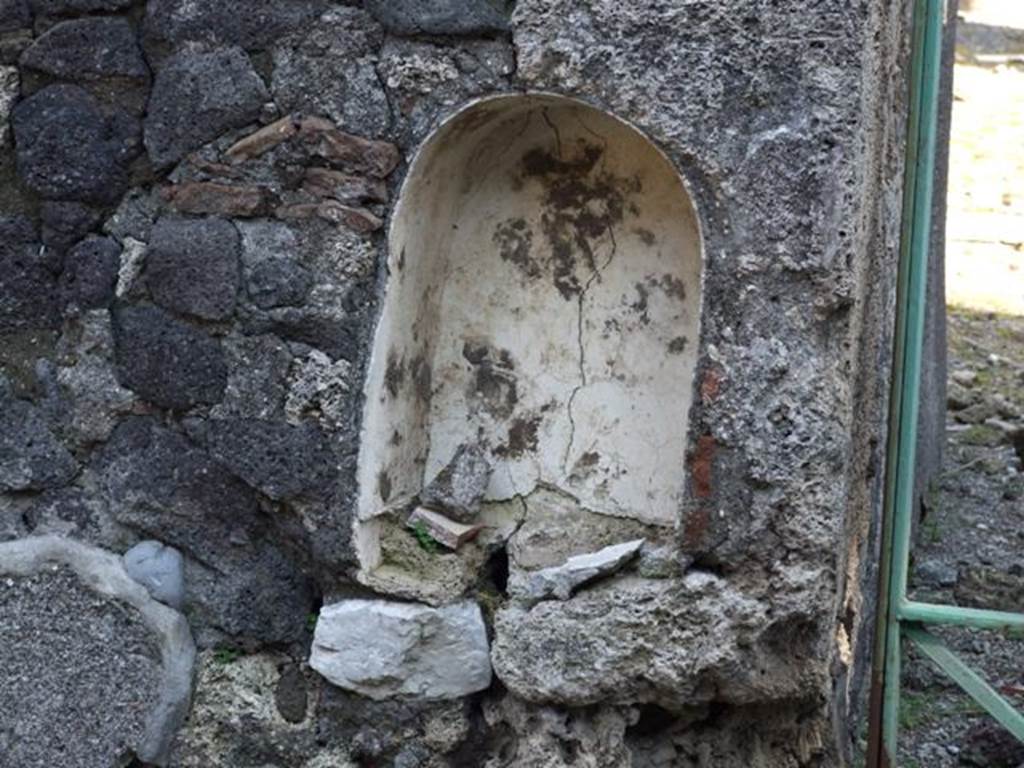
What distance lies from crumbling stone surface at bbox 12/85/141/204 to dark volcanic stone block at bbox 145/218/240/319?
149mm

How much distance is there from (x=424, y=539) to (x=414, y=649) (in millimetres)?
218

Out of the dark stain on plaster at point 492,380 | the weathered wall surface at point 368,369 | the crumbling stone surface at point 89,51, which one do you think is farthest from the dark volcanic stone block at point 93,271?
the dark stain on plaster at point 492,380

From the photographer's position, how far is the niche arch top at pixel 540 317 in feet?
9.77

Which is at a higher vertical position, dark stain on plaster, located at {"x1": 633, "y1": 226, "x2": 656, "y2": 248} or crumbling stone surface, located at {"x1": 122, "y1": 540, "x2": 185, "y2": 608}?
dark stain on plaster, located at {"x1": 633, "y1": 226, "x2": 656, "y2": 248}

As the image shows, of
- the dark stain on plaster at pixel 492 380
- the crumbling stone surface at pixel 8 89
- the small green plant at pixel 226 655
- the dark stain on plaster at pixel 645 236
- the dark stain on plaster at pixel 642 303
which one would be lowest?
the small green plant at pixel 226 655

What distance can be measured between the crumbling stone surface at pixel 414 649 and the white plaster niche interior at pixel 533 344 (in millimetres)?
46

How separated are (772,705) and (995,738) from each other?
2.50 feet

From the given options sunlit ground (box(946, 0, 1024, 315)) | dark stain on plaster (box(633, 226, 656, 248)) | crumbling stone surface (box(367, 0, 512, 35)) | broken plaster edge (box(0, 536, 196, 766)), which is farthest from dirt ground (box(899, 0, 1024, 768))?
crumbling stone surface (box(367, 0, 512, 35))

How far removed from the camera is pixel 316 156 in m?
2.91

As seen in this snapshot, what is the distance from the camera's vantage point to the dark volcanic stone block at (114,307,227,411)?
3.00 m

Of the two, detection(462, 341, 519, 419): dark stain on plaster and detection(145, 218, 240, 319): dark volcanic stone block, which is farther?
detection(462, 341, 519, 419): dark stain on plaster

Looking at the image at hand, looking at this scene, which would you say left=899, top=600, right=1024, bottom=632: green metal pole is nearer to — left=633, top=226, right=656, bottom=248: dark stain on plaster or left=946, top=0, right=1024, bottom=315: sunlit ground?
left=633, top=226, right=656, bottom=248: dark stain on plaster

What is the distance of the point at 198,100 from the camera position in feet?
9.73

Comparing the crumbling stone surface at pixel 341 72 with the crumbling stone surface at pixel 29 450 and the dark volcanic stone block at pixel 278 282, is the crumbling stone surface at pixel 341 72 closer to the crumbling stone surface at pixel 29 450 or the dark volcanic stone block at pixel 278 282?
the dark volcanic stone block at pixel 278 282
